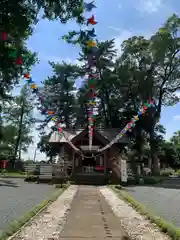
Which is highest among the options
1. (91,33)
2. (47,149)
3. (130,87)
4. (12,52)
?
(130,87)

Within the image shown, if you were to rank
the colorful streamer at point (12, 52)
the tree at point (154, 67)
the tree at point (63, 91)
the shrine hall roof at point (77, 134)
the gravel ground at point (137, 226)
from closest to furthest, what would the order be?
the gravel ground at point (137, 226), the colorful streamer at point (12, 52), the shrine hall roof at point (77, 134), the tree at point (154, 67), the tree at point (63, 91)

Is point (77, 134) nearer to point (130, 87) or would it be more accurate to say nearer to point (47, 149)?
point (130, 87)

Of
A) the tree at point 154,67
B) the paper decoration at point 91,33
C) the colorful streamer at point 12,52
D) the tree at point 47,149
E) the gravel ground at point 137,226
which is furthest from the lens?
the tree at point 47,149

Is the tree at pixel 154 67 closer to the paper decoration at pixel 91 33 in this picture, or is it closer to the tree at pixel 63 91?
the tree at pixel 63 91

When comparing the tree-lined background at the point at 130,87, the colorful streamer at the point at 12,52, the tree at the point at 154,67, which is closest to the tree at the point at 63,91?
the tree-lined background at the point at 130,87

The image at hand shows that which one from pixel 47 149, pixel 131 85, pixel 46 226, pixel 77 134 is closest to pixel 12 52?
pixel 46 226

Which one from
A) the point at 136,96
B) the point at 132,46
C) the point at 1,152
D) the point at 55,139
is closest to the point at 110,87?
the point at 136,96

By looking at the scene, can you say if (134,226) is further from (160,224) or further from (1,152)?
(1,152)

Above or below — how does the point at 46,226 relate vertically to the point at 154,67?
below

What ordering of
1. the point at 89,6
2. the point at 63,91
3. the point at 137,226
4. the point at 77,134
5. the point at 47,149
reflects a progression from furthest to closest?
the point at 47,149 < the point at 63,91 < the point at 77,134 < the point at 89,6 < the point at 137,226

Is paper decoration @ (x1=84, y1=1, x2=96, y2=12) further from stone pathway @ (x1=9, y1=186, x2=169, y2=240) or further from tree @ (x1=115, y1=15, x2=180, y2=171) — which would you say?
tree @ (x1=115, y1=15, x2=180, y2=171)

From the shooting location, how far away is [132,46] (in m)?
32.6

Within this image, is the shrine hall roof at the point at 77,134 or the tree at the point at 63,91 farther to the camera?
the tree at the point at 63,91

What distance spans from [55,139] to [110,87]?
1180cm
